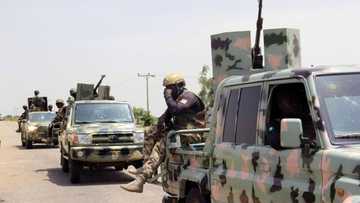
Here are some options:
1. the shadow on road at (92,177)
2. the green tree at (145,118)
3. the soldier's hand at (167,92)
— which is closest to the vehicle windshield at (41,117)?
the shadow on road at (92,177)

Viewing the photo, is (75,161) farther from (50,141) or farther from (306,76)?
(50,141)

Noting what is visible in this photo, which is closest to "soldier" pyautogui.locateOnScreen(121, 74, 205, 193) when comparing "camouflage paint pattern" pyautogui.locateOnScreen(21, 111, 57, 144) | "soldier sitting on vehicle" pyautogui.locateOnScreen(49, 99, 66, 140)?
"soldier sitting on vehicle" pyautogui.locateOnScreen(49, 99, 66, 140)

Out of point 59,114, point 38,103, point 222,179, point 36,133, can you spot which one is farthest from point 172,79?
point 38,103

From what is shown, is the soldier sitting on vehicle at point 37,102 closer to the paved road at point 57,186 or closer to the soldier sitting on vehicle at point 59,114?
the soldier sitting on vehicle at point 59,114

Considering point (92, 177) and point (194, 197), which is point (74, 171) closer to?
point (92, 177)

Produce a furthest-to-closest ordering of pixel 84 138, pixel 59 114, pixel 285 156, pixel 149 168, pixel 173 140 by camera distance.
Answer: pixel 59 114, pixel 84 138, pixel 149 168, pixel 173 140, pixel 285 156

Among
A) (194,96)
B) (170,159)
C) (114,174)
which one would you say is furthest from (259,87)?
(114,174)

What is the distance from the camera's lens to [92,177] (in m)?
15.7

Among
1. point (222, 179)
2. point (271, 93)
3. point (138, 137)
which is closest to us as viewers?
point (271, 93)

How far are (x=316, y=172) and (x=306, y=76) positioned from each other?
2.60ft

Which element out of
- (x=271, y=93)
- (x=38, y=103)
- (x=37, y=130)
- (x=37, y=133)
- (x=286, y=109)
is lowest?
(x=37, y=133)

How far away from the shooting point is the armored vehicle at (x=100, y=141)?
575 inches

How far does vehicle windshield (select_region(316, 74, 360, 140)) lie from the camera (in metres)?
4.90

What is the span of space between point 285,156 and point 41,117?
25.4 m
